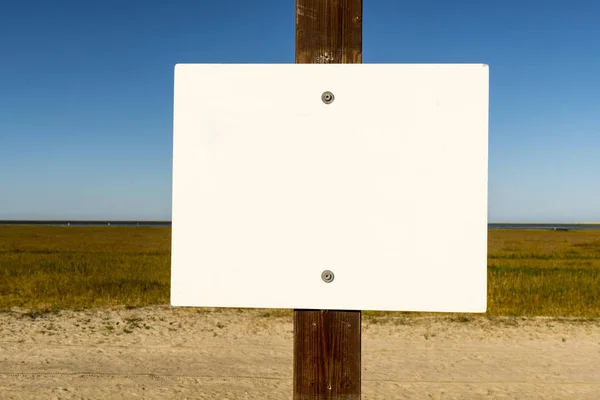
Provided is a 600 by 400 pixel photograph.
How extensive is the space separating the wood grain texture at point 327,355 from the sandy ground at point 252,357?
4.72m

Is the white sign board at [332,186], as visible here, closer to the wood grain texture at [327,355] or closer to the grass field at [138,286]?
the wood grain texture at [327,355]

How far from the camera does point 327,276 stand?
2.24 m

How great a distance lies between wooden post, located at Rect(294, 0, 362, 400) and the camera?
7.61 feet

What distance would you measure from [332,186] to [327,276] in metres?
0.36

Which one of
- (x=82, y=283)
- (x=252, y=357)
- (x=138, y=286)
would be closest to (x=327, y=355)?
(x=252, y=357)

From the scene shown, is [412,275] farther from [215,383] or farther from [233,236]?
[215,383]

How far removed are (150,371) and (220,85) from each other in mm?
6452

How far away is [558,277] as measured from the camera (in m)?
19.3

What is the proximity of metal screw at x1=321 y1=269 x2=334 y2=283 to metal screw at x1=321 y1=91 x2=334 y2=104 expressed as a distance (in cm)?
68

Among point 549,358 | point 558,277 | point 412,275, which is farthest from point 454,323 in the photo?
point 558,277

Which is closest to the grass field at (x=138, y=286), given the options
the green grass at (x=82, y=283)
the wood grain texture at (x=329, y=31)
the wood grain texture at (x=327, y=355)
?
the green grass at (x=82, y=283)

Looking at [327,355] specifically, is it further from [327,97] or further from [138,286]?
[138,286]

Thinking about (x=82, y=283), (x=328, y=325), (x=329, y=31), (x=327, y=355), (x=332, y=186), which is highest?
(x=329, y=31)

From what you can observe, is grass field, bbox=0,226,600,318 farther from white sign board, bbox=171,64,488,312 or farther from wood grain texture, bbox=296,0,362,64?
wood grain texture, bbox=296,0,362,64
